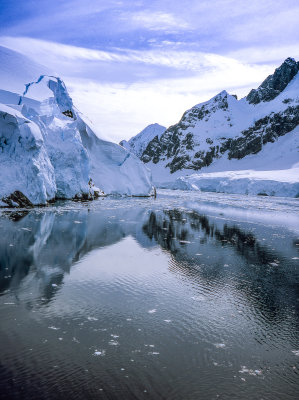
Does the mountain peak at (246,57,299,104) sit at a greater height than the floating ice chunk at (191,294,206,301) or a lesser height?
greater

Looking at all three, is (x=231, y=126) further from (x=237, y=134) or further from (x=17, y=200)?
(x=17, y=200)

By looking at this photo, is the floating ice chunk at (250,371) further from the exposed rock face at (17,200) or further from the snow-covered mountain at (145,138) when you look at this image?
the snow-covered mountain at (145,138)

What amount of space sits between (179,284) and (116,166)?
2918 cm

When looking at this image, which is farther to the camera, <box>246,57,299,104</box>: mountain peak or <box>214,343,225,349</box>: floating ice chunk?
<box>246,57,299,104</box>: mountain peak

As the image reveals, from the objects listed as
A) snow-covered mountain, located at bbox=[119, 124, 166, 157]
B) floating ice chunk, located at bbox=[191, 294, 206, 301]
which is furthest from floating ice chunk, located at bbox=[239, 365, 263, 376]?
snow-covered mountain, located at bbox=[119, 124, 166, 157]

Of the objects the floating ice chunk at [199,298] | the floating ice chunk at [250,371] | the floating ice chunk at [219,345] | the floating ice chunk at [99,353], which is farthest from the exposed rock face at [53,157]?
the floating ice chunk at [250,371]

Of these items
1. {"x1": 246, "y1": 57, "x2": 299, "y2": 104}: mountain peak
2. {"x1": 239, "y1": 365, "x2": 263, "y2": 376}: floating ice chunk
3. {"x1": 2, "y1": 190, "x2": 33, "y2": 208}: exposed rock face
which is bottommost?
{"x1": 239, "y1": 365, "x2": 263, "y2": 376}: floating ice chunk

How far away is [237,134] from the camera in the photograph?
123 metres

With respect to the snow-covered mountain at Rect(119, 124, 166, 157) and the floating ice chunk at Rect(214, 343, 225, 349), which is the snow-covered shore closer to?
the floating ice chunk at Rect(214, 343, 225, 349)

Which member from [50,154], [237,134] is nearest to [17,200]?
[50,154]

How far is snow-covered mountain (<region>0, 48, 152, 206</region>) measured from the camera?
63.2 ft

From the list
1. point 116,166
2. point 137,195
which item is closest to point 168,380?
point 116,166

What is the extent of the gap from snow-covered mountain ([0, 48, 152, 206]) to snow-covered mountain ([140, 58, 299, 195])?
63.5 meters

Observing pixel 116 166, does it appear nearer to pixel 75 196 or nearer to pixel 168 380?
pixel 75 196
